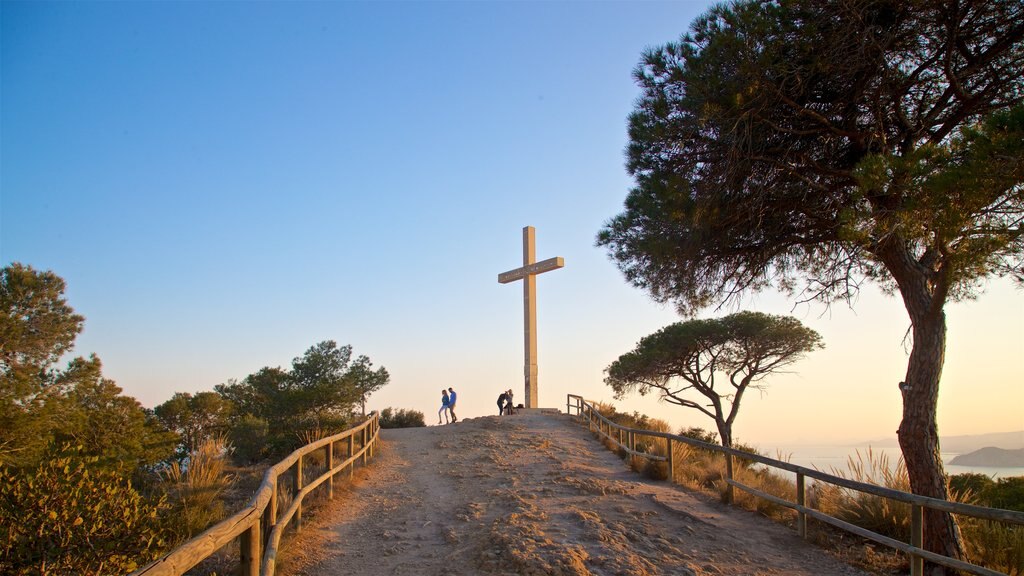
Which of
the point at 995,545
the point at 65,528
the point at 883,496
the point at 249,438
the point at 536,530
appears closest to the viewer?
the point at 65,528

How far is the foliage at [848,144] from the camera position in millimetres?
6719

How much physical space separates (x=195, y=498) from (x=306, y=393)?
16160mm

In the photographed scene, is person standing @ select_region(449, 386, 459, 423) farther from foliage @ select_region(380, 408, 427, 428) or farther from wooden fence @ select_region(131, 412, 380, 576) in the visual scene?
wooden fence @ select_region(131, 412, 380, 576)

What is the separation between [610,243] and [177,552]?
27.6ft

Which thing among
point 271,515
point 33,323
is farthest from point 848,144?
point 33,323

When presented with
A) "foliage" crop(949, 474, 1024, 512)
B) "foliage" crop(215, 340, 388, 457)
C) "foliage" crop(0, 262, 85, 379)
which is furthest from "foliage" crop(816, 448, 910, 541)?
"foliage" crop(0, 262, 85, 379)

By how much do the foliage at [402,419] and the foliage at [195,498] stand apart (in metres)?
16.0

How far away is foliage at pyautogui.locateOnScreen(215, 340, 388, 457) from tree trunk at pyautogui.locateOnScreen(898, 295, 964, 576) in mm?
12179

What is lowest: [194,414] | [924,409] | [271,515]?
[271,515]

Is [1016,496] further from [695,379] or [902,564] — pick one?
[695,379]

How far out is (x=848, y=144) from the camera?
870 centimetres

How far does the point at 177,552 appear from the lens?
3.28 m

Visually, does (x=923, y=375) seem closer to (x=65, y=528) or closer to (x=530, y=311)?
(x=65, y=528)

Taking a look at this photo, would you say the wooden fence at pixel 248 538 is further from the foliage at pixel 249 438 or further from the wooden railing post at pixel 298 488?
the foliage at pixel 249 438
